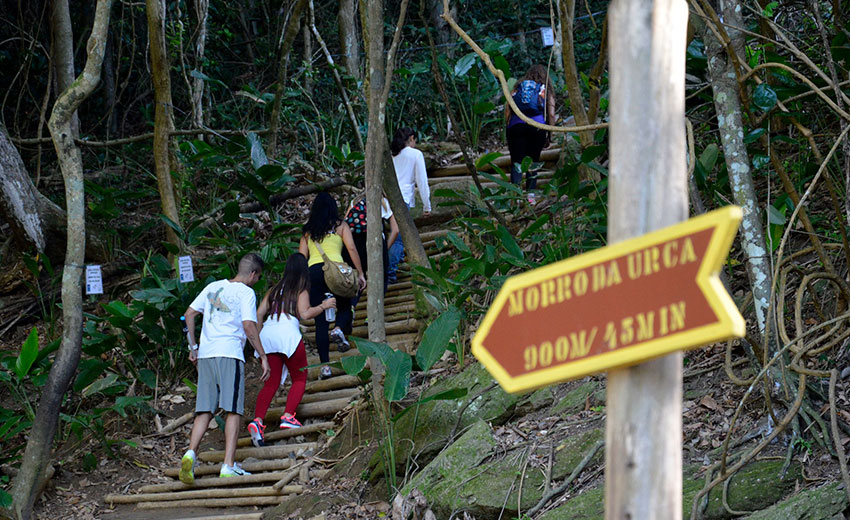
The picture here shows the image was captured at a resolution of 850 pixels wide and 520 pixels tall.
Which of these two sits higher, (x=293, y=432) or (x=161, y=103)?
(x=161, y=103)

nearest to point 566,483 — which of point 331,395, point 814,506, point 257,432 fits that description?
point 814,506

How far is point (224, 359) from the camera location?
19.5ft

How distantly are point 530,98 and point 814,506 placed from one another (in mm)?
6042

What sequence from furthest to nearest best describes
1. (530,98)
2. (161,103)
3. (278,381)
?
(530,98) → (161,103) → (278,381)

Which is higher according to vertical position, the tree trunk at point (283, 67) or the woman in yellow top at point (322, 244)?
the tree trunk at point (283, 67)

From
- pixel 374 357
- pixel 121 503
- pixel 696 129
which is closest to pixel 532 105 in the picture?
pixel 696 129

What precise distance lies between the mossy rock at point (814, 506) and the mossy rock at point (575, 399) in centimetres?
164

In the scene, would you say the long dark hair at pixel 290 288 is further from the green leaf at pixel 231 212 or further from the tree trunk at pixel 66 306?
the green leaf at pixel 231 212

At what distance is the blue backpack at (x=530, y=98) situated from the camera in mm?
8516

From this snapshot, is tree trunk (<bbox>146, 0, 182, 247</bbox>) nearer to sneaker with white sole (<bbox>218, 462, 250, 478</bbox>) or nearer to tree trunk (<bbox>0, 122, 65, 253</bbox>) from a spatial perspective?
tree trunk (<bbox>0, 122, 65, 253</bbox>)

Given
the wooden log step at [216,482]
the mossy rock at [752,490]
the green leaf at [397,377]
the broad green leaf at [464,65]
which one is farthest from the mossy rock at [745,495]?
the broad green leaf at [464,65]

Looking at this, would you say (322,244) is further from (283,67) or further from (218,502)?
(283,67)

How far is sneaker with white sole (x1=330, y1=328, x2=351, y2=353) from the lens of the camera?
6.98m

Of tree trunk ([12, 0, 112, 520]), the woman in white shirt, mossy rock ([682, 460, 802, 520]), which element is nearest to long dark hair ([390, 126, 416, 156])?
the woman in white shirt
